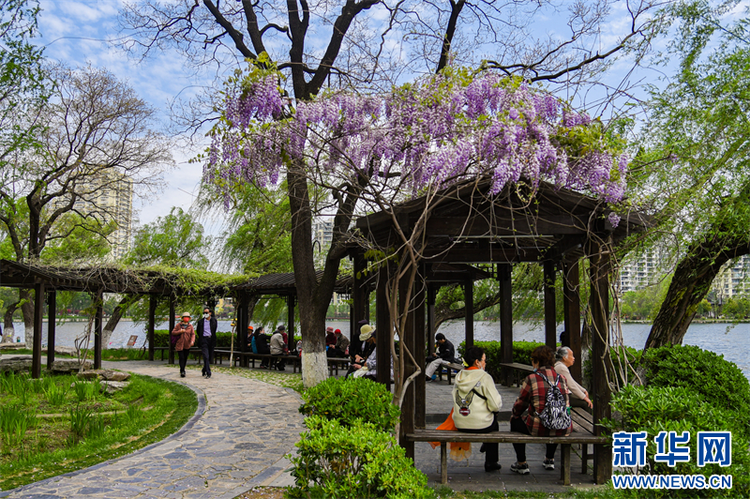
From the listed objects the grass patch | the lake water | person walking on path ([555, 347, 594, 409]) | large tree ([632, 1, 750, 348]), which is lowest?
the lake water

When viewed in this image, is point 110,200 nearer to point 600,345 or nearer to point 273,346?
point 273,346

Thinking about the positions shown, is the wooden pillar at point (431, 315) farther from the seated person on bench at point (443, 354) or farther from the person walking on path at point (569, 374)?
the person walking on path at point (569, 374)

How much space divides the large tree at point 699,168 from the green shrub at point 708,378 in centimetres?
123

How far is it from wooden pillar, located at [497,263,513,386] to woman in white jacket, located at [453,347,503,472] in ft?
15.7

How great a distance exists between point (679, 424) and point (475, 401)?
1872 millimetres

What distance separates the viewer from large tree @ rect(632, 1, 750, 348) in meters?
6.65

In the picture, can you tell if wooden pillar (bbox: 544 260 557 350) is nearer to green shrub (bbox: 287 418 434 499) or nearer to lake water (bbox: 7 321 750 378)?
lake water (bbox: 7 321 750 378)

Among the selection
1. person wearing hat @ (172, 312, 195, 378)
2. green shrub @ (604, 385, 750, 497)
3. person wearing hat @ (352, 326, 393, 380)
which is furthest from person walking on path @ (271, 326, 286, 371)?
green shrub @ (604, 385, 750, 497)

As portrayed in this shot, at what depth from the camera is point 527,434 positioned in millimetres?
5113

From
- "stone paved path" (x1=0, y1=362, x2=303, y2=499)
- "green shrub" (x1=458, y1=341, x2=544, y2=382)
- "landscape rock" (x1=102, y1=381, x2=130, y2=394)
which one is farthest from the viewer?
"green shrub" (x1=458, y1=341, x2=544, y2=382)

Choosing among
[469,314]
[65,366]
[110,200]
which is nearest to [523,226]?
[469,314]

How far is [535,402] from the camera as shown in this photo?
5.09 metres

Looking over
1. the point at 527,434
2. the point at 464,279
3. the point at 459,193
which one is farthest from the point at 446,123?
the point at 464,279

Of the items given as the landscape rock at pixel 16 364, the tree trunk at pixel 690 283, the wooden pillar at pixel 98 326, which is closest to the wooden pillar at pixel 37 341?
the landscape rock at pixel 16 364
